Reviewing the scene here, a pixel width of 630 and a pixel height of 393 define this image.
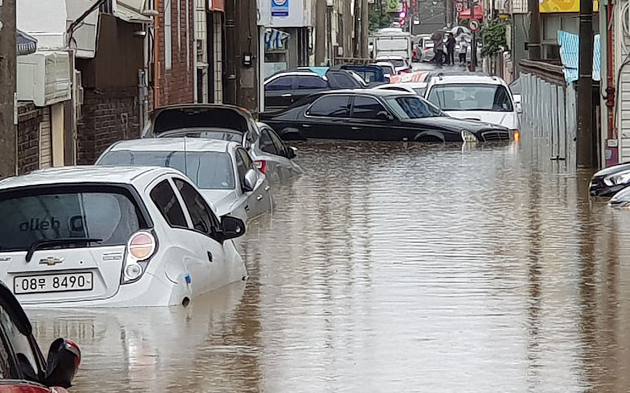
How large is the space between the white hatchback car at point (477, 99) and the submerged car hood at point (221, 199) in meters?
18.7

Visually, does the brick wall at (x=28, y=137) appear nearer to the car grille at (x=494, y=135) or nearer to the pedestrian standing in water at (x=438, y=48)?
the car grille at (x=494, y=135)

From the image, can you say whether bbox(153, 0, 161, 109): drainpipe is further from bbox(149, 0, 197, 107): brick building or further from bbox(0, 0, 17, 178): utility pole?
bbox(0, 0, 17, 178): utility pole

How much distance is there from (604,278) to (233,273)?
3414mm

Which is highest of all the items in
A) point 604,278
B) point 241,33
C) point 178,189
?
point 241,33

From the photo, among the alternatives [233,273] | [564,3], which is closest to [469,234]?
[233,273]

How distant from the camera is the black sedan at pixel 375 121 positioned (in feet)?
109

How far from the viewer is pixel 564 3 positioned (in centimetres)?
4931

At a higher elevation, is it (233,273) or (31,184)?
(31,184)

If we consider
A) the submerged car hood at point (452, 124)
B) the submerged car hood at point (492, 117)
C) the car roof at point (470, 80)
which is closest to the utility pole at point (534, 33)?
the car roof at point (470, 80)

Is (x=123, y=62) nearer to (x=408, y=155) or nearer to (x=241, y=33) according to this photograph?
(x=241, y=33)

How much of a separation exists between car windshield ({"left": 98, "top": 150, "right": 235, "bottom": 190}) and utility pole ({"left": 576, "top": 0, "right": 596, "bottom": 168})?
1018 centimetres

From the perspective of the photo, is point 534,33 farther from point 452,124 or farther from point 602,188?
point 602,188

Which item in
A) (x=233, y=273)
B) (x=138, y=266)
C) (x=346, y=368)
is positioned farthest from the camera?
(x=233, y=273)

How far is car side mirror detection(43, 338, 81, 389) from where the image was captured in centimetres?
531
